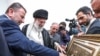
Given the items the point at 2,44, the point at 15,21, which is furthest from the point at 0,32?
the point at 15,21

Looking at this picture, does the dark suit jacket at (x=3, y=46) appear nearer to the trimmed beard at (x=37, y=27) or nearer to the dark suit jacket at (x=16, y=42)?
the dark suit jacket at (x=16, y=42)

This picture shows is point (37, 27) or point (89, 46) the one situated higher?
point (89, 46)

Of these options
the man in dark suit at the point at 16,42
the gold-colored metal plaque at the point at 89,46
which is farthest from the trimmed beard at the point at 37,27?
the gold-colored metal plaque at the point at 89,46

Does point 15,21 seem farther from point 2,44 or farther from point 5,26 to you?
point 2,44

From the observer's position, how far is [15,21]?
157cm

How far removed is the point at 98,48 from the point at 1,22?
0.94 metres

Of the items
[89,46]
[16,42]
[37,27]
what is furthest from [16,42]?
[37,27]

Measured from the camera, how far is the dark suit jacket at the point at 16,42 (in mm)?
1422

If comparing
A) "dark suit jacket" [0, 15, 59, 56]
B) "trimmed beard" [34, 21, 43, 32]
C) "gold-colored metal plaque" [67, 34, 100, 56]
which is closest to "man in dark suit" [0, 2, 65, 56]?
"dark suit jacket" [0, 15, 59, 56]

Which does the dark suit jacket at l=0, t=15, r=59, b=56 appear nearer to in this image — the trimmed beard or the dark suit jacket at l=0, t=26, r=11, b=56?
the dark suit jacket at l=0, t=26, r=11, b=56

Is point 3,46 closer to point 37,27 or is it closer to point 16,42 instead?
point 16,42

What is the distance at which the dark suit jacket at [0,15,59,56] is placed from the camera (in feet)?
4.66

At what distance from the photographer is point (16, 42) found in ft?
→ 4.65

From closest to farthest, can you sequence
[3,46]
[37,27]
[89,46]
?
1. [89,46]
2. [3,46]
3. [37,27]
